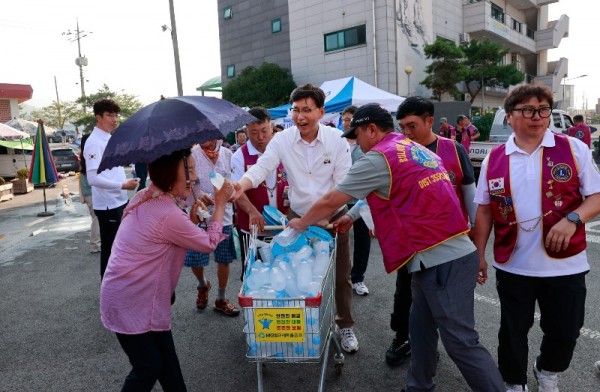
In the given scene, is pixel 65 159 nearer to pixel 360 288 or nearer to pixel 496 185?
pixel 360 288

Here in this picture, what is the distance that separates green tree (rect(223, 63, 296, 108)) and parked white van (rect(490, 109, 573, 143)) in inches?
646

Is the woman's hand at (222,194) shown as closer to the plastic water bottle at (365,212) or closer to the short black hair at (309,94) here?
the plastic water bottle at (365,212)

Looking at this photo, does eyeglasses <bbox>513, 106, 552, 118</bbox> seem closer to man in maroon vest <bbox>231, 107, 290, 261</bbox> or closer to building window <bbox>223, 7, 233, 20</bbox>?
man in maroon vest <bbox>231, 107, 290, 261</bbox>

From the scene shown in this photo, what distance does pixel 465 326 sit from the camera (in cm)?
232

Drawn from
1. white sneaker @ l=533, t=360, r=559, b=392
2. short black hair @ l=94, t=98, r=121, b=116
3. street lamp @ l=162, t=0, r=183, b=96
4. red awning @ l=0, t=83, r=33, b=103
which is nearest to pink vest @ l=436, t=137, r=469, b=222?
white sneaker @ l=533, t=360, r=559, b=392

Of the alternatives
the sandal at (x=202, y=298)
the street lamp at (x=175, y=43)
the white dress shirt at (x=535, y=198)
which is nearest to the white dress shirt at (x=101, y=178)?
the sandal at (x=202, y=298)

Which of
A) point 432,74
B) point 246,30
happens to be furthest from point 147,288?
point 246,30

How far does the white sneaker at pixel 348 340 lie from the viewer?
3.51m

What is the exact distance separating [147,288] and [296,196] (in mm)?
1577

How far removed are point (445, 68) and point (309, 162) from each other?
2400 cm

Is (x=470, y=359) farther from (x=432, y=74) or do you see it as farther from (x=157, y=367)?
(x=432, y=74)

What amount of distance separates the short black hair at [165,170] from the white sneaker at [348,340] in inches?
80.6

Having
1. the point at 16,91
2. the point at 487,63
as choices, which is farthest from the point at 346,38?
the point at 16,91

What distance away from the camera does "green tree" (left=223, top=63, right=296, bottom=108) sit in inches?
1146
